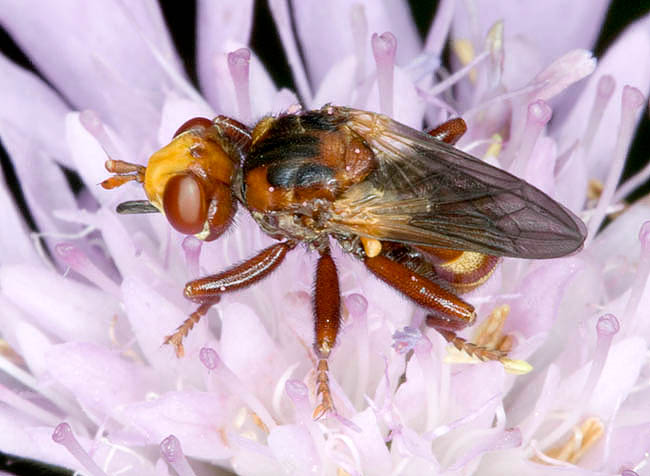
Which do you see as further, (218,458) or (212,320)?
(212,320)

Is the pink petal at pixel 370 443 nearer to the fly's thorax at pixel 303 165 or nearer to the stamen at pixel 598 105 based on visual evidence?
the fly's thorax at pixel 303 165

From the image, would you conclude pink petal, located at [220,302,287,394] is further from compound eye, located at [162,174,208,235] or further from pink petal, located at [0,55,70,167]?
pink petal, located at [0,55,70,167]

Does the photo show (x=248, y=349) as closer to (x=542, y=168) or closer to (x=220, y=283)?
(x=220, y=283)

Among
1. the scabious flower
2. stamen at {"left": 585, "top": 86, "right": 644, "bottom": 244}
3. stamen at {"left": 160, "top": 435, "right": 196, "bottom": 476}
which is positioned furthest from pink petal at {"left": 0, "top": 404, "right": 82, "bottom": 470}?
stamen at {"left": 585, "top": 86, "right": 644, "bottom": 244}

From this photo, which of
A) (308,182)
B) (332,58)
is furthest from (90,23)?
(308,182)

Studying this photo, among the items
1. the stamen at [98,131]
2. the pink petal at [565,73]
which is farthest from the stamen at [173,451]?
the pink petal at [565,73]

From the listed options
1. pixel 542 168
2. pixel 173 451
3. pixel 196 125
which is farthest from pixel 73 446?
pixel 542 168

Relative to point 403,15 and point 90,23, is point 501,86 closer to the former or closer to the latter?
point 403,15
